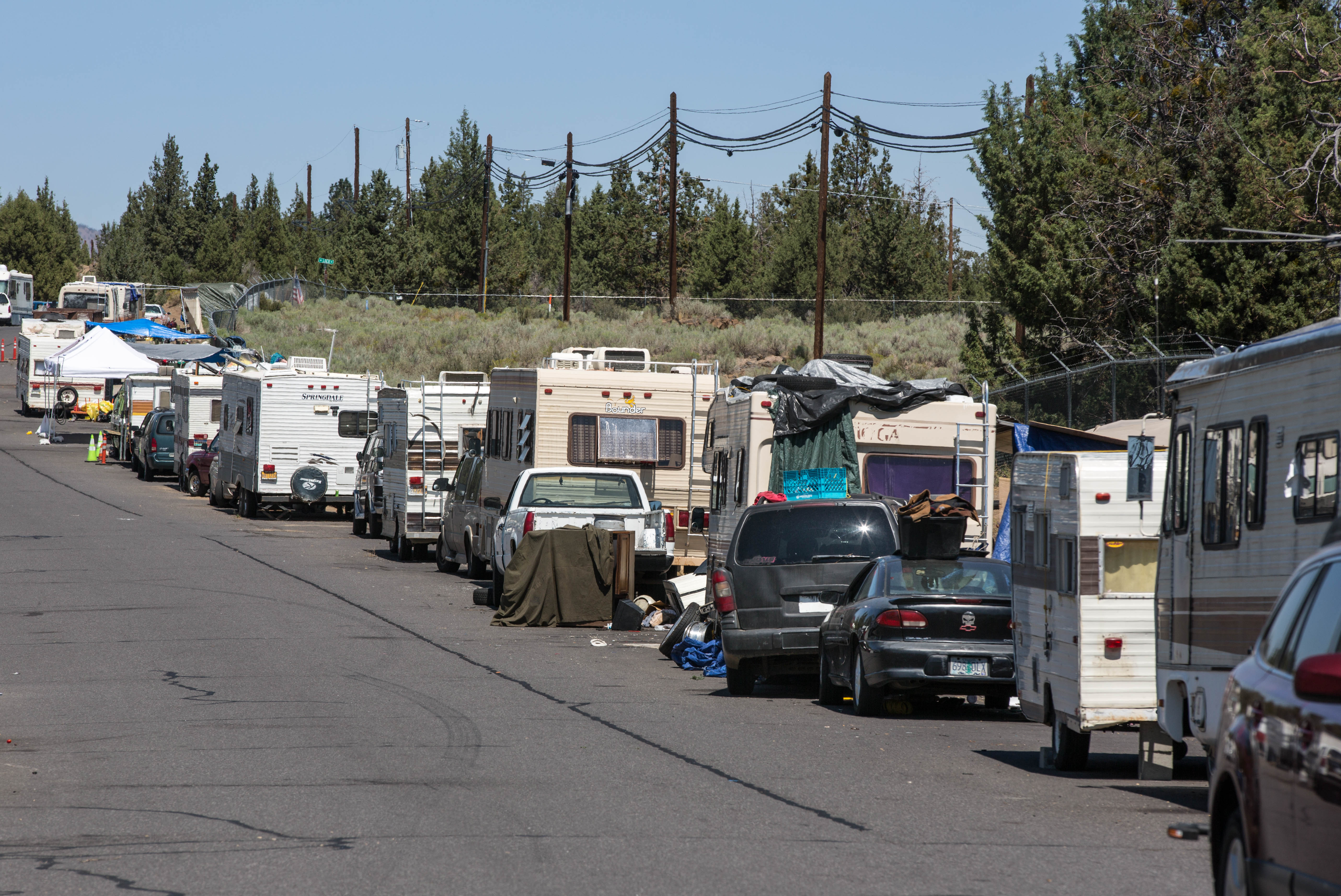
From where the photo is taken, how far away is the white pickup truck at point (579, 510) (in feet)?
67.1

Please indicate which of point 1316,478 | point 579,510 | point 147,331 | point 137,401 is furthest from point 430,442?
point 147,331

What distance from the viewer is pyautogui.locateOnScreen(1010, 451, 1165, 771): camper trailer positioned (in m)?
9.95

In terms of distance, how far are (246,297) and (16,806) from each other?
243 ft

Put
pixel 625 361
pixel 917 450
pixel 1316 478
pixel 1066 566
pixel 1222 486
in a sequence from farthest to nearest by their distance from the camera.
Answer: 1. pixel 625 361
2. pixel 917 450
3. pixel 1066 566
4. pixel 1222 486
5. pixel 1316 478

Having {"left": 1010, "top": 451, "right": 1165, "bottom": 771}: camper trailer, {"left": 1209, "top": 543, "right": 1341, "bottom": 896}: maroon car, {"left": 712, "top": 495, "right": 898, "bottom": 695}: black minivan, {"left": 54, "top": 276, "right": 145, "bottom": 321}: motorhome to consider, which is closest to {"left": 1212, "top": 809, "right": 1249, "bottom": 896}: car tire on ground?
{"left": 1209, "top": 543, "right": 1341, "bottom": 896}: maroon car

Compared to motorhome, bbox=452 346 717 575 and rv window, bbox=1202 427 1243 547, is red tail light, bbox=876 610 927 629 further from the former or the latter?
motorhome, bbox=452 346 717 575

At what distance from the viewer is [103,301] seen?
294 feet

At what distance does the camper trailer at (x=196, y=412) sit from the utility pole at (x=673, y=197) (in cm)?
2086

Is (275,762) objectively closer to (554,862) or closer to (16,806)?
(16,806)

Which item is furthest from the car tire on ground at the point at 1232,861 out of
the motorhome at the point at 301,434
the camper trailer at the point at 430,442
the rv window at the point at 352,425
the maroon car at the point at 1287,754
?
the rv window at the point at 352,425

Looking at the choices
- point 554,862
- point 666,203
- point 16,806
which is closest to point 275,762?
point 16,806

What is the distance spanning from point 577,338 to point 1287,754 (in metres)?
55.3

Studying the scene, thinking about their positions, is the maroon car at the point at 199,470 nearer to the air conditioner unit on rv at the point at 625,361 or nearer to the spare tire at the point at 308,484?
the spare tire at the point at 308,484

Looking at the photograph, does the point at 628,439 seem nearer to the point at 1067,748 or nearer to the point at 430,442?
the point at 430,442
